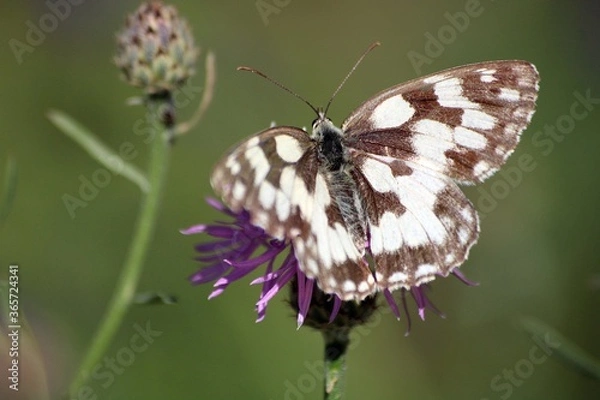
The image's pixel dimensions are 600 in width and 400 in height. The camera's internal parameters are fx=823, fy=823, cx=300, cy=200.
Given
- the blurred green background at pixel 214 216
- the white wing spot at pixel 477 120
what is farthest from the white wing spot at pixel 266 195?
the blurred green background at pixel 214 216

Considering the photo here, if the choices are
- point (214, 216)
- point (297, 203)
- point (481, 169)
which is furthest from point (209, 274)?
point (214, 216)

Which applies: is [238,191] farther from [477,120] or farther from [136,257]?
[477,120]

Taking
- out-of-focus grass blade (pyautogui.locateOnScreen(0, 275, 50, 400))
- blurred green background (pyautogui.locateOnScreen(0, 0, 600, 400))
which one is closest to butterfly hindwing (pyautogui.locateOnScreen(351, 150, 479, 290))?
out-of-focus grass blade (pyautogui.locateOnScreen(0, 275, 50, 400))

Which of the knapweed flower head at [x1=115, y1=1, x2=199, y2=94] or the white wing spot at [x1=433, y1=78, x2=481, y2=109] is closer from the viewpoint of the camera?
the white wing spot at [x1=433, y1=78, x2=481, y2=109]

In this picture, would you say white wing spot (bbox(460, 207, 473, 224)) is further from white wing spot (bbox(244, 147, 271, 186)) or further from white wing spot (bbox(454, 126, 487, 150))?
white wing spot (bbox(244, 147, 271, 186))

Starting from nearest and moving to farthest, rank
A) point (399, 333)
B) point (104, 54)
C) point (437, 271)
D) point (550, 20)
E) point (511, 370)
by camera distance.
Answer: point (437, 271) < point (511, 370) < point (399, 333) < point (104, 54) < point (550, 20)

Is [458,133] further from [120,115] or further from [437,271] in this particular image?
[120,115]

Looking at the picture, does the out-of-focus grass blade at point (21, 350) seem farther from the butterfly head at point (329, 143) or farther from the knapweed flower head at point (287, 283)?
the butterfly head at point (329, 143)

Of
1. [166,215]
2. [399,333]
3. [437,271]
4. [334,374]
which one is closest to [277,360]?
[399,333]
